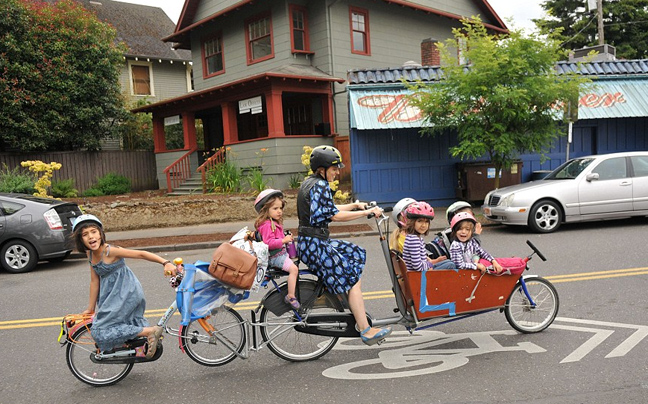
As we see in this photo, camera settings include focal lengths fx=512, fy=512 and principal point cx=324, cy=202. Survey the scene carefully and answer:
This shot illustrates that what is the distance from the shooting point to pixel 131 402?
12.9 feet

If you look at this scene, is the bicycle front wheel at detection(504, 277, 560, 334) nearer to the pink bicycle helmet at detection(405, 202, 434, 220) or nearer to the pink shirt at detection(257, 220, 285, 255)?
the pink bicycle helmet at detection(405, 202, 434, 220)

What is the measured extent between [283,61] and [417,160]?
6.41 metres

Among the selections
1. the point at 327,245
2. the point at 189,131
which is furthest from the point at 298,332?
the point at 189,131

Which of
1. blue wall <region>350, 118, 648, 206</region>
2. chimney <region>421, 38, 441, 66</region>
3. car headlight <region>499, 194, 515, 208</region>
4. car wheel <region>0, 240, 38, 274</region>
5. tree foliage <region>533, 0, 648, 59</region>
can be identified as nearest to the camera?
car wheel <region>0, 240, 38, 274</region>

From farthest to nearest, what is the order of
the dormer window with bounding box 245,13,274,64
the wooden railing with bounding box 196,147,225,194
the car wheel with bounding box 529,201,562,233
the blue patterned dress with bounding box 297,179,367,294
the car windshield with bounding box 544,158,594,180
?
1. the dormer window with bounding box 245,13,274,64
2. the wooden railing with bounding box 196,147,225,194
3. the car windshield with bounding box 544,158,594,180
4. the car wheel with bounding box 529,201,562,233
5. the blue patterned dress with bounding box 297,179,367,294

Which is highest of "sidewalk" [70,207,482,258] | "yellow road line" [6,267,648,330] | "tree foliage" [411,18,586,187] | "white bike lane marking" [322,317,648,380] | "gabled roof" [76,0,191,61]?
"gabled roof" [76,0,191,61]


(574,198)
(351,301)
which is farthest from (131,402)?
(574,198)

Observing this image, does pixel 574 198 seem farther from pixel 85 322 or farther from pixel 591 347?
pixel 85 322

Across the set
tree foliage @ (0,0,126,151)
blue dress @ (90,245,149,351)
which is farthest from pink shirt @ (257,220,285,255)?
tree foliage @ (0,0,126,151)

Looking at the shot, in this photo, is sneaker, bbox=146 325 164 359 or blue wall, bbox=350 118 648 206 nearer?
sneaker, bbox=146 325 164 359

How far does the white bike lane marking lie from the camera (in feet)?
13.9

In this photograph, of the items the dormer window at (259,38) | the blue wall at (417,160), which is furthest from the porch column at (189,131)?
the blue wall at (417,160)

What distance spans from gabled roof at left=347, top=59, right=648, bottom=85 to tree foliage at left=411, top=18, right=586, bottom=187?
7.91 ft

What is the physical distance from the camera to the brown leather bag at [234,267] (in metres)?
4.03
